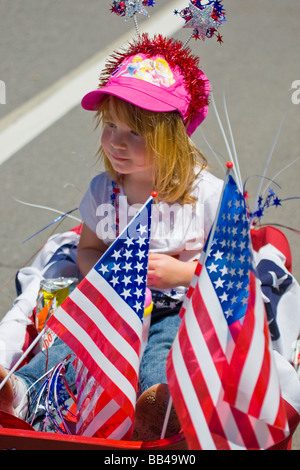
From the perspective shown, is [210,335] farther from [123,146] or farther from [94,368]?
[123,146]

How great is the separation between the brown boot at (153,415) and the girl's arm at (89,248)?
632 millimetres

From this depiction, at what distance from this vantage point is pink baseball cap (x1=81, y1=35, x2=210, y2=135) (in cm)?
184

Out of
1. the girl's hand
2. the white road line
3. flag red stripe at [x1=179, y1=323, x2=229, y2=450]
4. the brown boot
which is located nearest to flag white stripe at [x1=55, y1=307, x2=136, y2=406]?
the brown boot

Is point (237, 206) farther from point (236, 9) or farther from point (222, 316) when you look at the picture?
point (236, 9)

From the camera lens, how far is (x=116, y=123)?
1915 mm

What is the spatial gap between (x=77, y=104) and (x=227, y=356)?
291 centimetres

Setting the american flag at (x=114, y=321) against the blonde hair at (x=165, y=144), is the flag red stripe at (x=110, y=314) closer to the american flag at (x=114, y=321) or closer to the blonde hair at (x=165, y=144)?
the american flag at (x=114, y=321)

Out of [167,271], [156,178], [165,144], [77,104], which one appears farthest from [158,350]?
[77,104]

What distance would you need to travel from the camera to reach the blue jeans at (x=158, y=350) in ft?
6.30

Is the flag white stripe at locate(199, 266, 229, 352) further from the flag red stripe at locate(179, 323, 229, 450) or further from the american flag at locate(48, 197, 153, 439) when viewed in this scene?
the american flag at locate(48, 197, 153, 439)

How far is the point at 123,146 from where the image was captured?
191 centimetres

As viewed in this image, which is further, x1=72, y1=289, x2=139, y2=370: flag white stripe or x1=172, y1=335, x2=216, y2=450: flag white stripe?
x1=72, y1=289, x2=139, y2=370: flag white stripe

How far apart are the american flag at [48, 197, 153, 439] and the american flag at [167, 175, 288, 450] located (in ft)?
0.51
